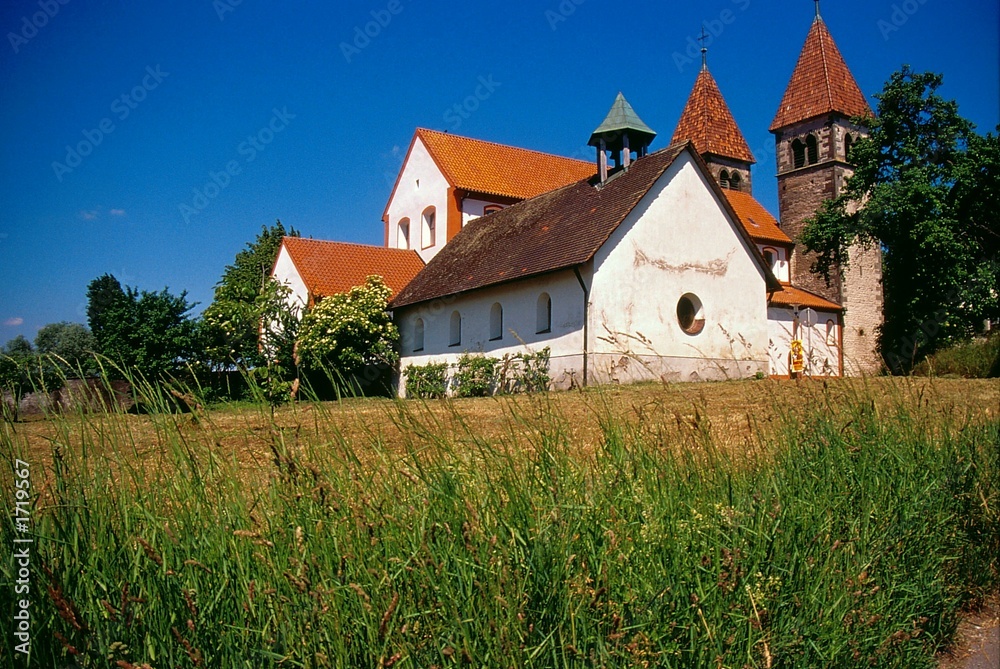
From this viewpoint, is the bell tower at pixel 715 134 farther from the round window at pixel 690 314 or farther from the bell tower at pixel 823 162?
the round window at pixel 690 314

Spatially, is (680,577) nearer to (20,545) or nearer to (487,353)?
(20,545)

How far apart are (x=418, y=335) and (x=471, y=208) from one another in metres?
7.45

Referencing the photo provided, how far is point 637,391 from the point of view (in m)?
5.59

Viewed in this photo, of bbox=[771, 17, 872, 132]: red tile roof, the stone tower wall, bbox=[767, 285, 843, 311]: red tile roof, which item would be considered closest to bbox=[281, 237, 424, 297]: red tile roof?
bbox=[767, 285, 843, 311]: red tile roof

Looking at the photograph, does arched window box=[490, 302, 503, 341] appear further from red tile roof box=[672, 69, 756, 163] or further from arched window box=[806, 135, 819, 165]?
arched window box=[806, 135, 819, 165]

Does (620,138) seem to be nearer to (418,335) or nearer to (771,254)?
(418,335)

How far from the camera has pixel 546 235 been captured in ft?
80.9

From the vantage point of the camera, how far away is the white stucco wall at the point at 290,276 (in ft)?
Answer: 100

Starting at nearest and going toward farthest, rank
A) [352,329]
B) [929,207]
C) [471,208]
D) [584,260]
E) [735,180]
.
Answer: [584,260]
[352,329]
[929,207]
[471,208]
[735,180]

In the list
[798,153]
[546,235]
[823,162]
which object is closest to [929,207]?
[823,162]

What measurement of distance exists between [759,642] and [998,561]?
134 inches

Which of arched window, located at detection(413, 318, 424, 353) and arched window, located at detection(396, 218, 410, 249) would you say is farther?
arched window, located at detection(396, 218, 410, 249)

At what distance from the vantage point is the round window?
23.7m

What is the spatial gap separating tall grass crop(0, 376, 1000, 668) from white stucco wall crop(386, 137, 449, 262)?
2989cm
